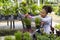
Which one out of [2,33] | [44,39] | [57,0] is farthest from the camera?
[57,0]

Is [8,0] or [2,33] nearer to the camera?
[2,33]

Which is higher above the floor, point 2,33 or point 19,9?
point 19,9

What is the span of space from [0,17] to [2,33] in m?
0.45

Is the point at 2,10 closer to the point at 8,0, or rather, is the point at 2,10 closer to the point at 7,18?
the point at 7,18

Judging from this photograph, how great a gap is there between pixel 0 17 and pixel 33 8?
3.69 ft

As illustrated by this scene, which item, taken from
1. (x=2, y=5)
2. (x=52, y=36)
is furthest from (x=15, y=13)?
(x=52, y=36)

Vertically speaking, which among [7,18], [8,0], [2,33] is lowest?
[2,33]

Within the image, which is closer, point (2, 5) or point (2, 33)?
point (2, 33)

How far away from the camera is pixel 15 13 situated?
5.22 m

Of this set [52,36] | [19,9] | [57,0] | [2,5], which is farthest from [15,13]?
[57,0]

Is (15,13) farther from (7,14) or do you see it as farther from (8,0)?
(8,0)

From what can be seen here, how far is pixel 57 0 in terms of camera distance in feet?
39.4

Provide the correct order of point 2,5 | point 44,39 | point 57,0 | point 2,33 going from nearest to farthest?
point 44,39, point 2,33, point 2,5, point 57,0

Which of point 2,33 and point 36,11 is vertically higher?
point 36,11
